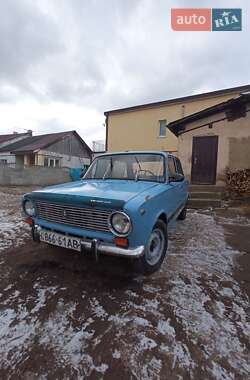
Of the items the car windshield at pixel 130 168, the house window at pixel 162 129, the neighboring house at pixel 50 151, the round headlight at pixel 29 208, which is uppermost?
the house window at pixel 162 129

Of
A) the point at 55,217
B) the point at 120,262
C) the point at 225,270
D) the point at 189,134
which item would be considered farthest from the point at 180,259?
the point at 189,134

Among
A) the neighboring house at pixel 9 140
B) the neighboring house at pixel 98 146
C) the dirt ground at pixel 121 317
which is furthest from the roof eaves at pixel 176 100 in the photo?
the dirt ground at pixel 121 317

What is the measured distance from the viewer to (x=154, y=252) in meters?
3.21

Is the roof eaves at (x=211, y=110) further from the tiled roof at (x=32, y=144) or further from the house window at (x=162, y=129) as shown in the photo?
the tiled roof at (x=32, y=144)

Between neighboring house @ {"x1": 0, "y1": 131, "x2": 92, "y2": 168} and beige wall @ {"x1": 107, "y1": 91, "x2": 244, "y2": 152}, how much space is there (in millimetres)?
7271

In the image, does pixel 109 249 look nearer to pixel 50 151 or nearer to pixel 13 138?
pixel 50 151

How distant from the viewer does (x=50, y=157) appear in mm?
24562

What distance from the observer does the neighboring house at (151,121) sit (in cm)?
1704

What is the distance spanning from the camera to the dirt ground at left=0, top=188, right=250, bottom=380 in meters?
1.76

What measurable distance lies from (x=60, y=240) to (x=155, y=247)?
1.26 metres

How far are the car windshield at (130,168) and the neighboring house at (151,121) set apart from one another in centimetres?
1413

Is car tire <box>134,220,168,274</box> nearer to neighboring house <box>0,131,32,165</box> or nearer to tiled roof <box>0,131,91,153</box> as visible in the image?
tiled roof <box>0,131,91,153</box>

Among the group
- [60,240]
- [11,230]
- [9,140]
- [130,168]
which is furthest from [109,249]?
[9,140]

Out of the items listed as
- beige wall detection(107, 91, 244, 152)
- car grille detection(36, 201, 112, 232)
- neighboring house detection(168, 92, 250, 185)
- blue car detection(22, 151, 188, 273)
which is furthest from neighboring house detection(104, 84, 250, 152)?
car grille detection(36, 201, 112, 232)
